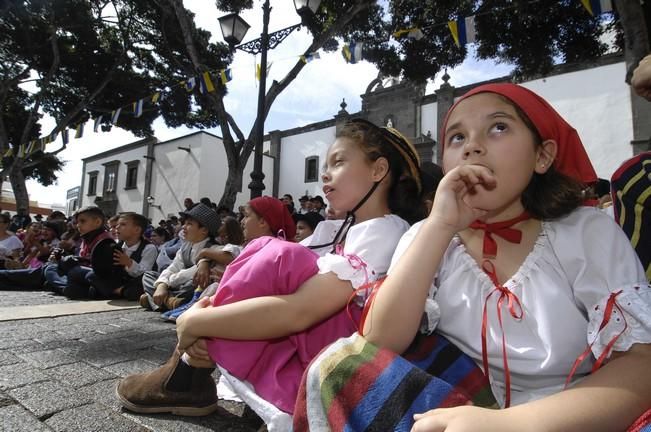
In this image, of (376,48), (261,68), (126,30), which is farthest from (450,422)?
(126,30)

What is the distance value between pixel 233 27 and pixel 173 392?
7.27m

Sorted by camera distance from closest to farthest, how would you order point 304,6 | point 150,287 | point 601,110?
point 150,287, point 304,6, point 601,110

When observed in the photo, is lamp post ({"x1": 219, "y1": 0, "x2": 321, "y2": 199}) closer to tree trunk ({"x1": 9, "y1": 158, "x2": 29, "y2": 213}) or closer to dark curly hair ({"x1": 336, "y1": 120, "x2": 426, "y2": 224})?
dark curly hair ({"x1": 336, "y1": 120, "x2": 426, "y2": 224})

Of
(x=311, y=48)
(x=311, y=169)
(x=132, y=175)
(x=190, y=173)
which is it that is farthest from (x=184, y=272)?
(x=132, y=175)

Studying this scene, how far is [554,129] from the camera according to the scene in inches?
43.3

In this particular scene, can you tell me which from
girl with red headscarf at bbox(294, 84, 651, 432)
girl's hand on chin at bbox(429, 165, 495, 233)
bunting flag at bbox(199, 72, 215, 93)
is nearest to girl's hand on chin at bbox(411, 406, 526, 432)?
girl with red headscarf at bbox(294, 84, 651, 432)

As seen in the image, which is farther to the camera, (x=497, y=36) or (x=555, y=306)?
(x=497, y=36)

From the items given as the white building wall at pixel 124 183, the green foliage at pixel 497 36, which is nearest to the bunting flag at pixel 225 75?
the green foliage at pixel 497 36

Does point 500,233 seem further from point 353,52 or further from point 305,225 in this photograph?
point 353,52

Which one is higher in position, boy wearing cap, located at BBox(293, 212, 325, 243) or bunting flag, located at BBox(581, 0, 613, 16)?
bunting flag, located at BBox(581, 0, 613, 16)

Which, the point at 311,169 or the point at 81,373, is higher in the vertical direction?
the point at 311,169

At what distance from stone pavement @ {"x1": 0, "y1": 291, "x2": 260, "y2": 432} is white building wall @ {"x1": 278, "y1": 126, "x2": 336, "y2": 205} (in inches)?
714

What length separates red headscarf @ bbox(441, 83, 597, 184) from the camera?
1066 mm

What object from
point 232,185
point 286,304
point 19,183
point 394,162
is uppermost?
point 19,183
